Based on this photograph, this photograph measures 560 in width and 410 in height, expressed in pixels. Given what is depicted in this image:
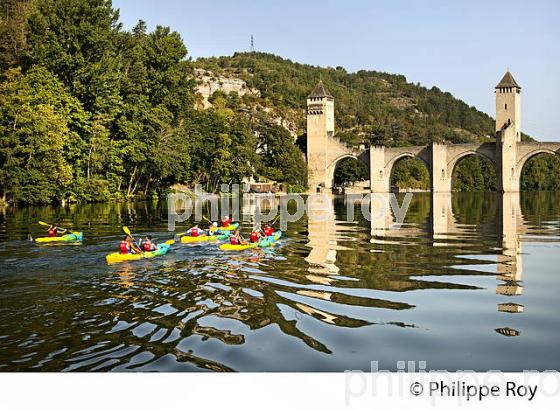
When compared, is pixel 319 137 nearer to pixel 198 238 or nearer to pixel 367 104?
pixel 198 238

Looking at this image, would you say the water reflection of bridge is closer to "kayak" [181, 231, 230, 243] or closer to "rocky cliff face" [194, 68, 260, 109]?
"kayak" [181, 231, 230, 243]

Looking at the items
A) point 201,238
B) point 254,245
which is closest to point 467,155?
point 201,238

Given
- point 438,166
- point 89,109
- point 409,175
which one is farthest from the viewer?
point 409,175

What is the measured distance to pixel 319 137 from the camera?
90500mm

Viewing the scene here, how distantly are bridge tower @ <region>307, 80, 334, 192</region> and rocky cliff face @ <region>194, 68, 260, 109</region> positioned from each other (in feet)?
83.9

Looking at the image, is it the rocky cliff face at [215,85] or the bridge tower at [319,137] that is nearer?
the bridge tower at [319,137]

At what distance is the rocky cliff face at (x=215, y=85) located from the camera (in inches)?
4385

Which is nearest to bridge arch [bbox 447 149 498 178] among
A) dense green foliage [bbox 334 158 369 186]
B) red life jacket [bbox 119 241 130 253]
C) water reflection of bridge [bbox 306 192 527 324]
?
dense green foliage [bbox 334 158 369 186]

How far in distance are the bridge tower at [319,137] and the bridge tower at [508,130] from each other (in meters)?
26.1

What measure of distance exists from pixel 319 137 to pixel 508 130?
29.8 metres

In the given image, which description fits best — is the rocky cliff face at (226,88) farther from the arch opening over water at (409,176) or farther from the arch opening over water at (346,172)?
the arch opening over water at (409,176)

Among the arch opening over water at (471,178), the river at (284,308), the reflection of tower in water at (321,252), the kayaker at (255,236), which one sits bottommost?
the river at (284,308)

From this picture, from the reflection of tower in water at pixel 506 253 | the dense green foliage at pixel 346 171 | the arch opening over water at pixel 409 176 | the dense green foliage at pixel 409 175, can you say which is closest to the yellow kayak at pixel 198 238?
the reflection of tower in water at pixel 506 253
